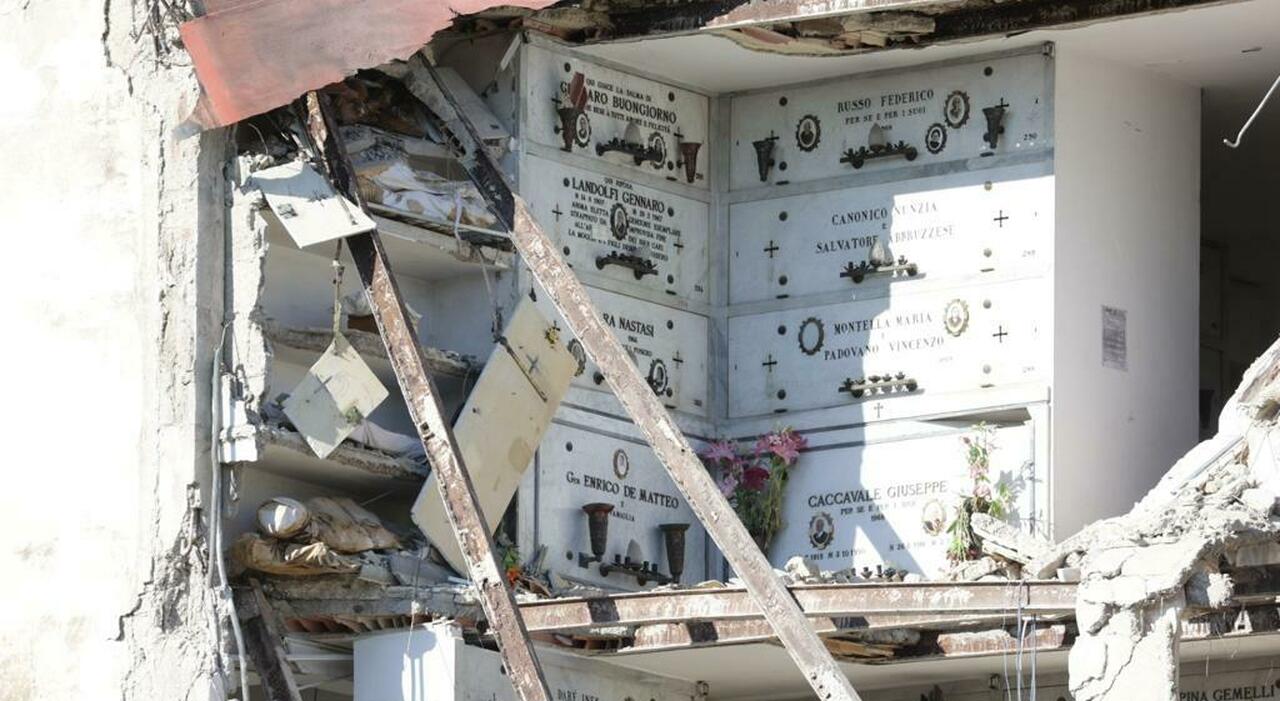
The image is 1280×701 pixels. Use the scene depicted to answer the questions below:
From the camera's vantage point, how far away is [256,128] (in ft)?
63.0

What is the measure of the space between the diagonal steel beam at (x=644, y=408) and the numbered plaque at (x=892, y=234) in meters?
2.35

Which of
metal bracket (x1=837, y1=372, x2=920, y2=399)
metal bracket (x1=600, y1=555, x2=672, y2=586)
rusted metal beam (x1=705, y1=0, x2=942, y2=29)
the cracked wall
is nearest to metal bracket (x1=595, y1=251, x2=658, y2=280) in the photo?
metal bracket (x1=837, y1=372, x2=920, y2=399)

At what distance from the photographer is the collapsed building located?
18188 millimetres

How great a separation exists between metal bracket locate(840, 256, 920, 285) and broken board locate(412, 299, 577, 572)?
6.19 feet

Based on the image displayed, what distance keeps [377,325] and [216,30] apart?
189cm

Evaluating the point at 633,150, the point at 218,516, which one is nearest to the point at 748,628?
the point at 218,516

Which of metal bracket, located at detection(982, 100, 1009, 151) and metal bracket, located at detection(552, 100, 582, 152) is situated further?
metal bracket, located at detection(552, 100, 582, 152)

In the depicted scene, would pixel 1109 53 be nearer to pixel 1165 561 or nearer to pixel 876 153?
pixel 876 153

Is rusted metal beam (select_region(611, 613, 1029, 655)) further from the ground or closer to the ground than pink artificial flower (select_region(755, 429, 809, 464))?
closer to the ground

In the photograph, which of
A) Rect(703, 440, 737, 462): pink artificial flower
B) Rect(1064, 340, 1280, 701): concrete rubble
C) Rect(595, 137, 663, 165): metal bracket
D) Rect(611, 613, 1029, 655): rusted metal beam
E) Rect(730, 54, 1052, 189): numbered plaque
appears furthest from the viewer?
Rect(703, 440, 737, 462): pink artificial flower

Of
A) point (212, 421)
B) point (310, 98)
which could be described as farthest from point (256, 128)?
point (212, 421)

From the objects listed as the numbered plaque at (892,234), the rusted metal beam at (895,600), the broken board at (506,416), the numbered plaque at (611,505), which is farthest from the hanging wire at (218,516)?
the numbered plaque at (892,234)

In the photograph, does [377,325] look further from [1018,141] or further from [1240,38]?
[1240,38]

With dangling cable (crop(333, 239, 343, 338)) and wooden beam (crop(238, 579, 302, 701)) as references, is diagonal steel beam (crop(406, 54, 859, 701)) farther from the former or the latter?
wooden beam (crop(238, 579, 302, 701))
